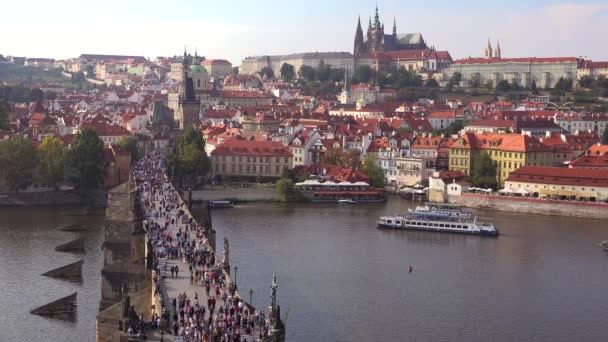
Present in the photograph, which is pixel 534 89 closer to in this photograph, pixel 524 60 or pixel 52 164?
pixel 524 60

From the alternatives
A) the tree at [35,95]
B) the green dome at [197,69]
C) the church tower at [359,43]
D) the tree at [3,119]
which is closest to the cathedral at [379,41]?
the church tower at [359,43]

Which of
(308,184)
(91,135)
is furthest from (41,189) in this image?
(308,184)

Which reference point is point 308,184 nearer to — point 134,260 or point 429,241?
point 429,241

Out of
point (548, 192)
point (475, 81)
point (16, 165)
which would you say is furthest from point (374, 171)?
point (475, 81)

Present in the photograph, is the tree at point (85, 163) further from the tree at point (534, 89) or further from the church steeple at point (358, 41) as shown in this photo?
the church steeple at point (358, 41)

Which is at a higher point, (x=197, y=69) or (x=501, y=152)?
(x=197, y=69)

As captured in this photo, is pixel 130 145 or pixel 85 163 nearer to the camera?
pixel 85 163
